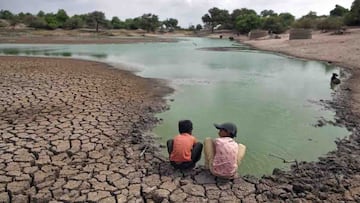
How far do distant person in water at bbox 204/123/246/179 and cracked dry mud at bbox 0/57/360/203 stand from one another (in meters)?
0.16

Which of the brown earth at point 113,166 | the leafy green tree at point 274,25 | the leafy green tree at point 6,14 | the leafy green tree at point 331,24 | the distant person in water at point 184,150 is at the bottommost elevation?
the brown earth at point 113,166

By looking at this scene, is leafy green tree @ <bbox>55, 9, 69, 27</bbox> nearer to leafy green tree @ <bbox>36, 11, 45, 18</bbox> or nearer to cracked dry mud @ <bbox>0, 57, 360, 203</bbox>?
leafy green tree @ <bbox>36, 11, 45, 18</bbox>

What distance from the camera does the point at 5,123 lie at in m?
6.30

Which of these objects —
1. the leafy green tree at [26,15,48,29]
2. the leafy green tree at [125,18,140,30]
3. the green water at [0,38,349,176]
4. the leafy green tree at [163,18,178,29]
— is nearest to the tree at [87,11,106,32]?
the leafy green tree at [125,18,140,30]

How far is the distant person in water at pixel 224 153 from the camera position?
3.99 m

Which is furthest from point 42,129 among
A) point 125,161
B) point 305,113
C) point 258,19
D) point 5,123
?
point 258,19

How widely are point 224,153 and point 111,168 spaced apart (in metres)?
1.80

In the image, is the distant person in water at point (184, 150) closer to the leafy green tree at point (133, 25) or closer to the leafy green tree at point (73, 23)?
the leafy green tree at point (73, 23)

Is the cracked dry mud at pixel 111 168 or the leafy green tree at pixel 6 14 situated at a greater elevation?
the leafy green tree at pixel 6 14

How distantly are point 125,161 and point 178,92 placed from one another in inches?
248

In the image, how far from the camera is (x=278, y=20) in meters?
61.3

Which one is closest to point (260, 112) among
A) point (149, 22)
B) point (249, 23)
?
point (249, 23)

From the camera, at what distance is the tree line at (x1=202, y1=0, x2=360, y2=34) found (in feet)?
129

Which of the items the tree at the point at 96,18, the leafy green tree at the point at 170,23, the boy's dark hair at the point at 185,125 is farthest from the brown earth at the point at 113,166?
the leafy green tree at the point at 170,23
